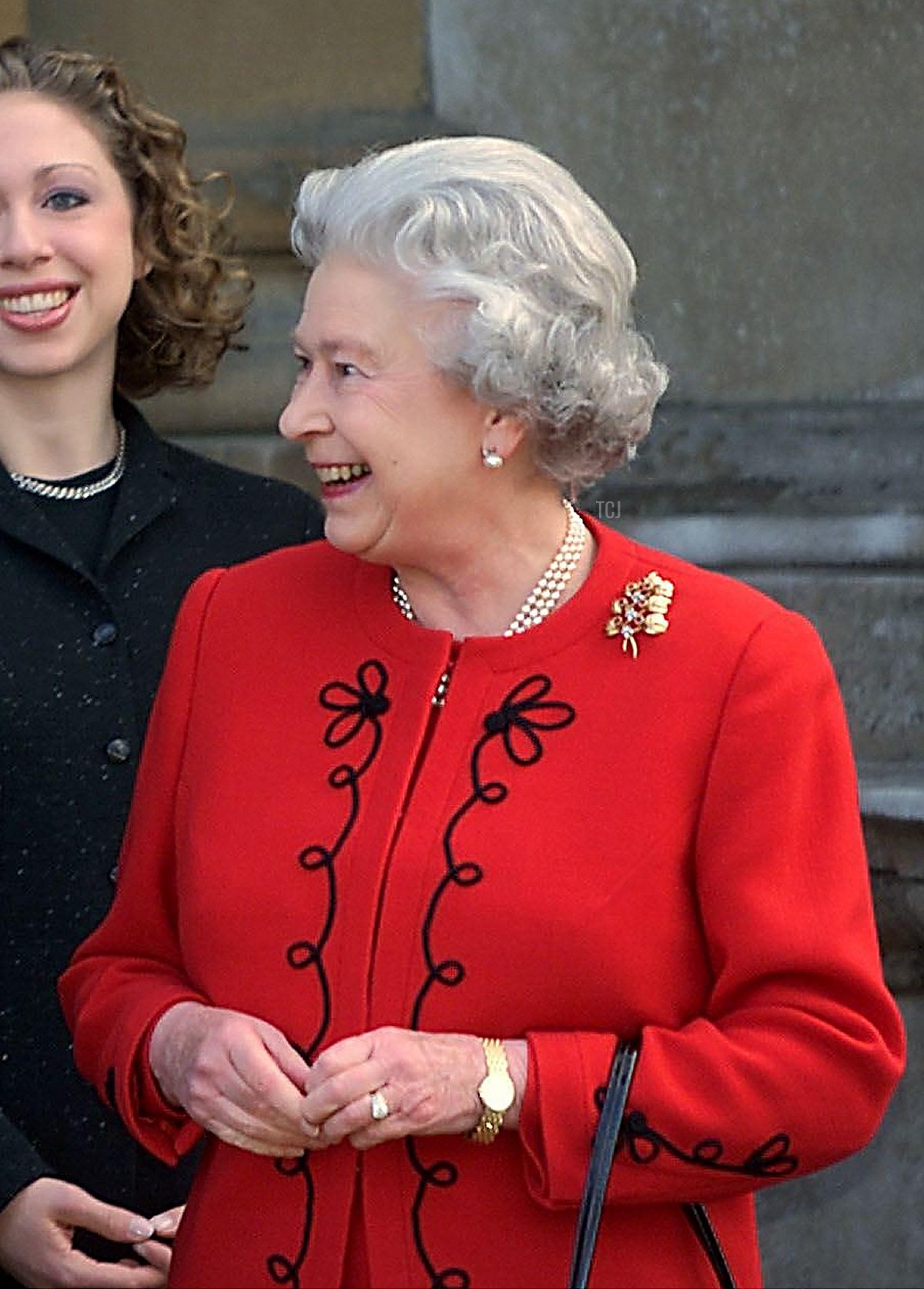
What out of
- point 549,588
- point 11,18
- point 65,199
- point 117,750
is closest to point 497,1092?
point 549,588

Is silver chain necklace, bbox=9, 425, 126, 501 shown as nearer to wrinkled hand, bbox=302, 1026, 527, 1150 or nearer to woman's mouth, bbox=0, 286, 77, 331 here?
woman's mouth, bbox=0, 286, 77, 331

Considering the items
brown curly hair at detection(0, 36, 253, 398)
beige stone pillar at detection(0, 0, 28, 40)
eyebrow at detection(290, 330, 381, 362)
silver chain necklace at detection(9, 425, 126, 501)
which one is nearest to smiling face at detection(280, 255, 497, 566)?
eyebrow at detection(290, 330, 381, 362)

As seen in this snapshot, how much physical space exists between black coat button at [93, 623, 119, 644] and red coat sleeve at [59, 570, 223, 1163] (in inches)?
17.5

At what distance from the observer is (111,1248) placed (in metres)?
3.04

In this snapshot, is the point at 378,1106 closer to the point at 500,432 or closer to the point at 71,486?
→ the point at 500,432

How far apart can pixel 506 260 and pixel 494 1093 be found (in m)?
0.76

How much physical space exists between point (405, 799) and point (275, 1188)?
15.0 inches

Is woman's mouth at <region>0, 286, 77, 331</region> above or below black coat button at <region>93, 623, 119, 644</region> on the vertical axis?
above

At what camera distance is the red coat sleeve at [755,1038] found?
7.55 ft

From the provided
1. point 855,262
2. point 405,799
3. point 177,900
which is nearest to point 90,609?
point 177,900

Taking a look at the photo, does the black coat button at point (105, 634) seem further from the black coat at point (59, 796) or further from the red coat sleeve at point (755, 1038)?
the red coat sleeve at point (755, 1038)

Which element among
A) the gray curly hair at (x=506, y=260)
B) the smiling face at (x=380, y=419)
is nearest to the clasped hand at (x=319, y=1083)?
the smiling face at (x=380, y=419)

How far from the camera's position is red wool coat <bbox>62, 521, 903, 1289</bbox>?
2312 mm

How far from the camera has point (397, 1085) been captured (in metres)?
2.27
